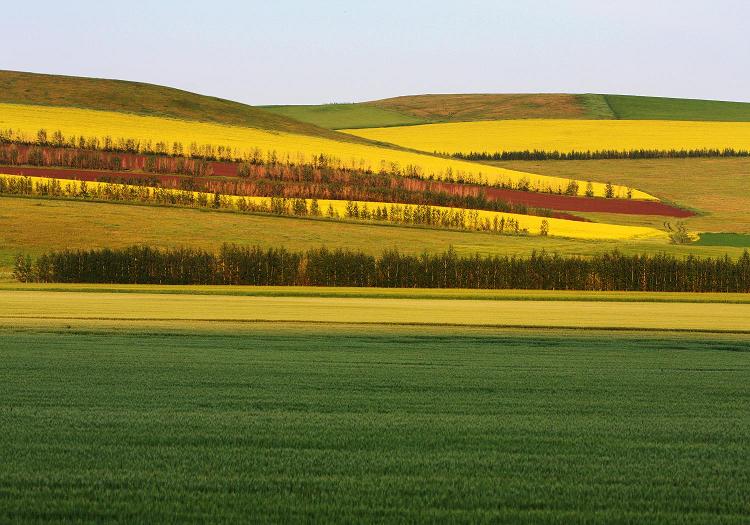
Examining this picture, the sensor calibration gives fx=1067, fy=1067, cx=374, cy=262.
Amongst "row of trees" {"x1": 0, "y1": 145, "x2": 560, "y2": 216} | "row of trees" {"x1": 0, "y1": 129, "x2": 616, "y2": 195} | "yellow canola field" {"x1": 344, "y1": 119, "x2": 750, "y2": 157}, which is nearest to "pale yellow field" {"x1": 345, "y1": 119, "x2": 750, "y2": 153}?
"yellow canola field" {"x1": 344, "y1": 119, "x2": 750, "y2": 157}

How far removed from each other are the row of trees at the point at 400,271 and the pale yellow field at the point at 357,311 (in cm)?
566

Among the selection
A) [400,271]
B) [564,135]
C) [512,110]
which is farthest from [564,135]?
[400,271]

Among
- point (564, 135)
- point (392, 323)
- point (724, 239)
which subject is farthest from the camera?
point (564, 135)

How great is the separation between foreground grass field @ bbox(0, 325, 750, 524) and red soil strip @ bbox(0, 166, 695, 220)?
41760 millimetres

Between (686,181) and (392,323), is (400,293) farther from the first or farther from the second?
(686,181)

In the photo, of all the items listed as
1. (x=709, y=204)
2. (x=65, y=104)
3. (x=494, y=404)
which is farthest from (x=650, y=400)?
(x=65, y=104)

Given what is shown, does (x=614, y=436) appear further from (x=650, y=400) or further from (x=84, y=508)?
(x=84, y=508)

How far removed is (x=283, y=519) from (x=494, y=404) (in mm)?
5828

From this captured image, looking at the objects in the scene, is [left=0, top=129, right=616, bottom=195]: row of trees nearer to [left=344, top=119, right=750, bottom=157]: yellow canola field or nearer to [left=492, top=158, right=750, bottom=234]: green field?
[left=492, top=158, right=750, bottom=234]: green field

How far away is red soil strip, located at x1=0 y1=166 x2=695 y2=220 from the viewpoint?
59781 millimetres

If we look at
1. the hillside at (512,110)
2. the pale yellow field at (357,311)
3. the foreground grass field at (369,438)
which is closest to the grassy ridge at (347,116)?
the hillside at (512,110)

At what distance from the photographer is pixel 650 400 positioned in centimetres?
1425

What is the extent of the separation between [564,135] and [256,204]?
58048 millimetres

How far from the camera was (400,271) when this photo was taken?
41906 mm
